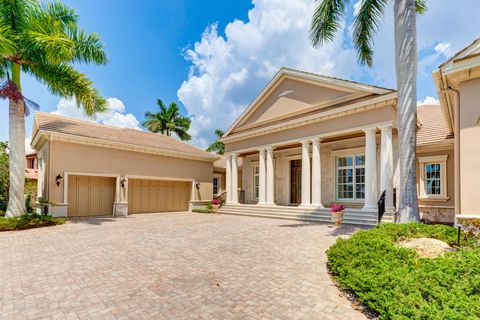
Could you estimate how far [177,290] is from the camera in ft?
14.0

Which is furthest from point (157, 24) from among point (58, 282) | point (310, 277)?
point (310, 277)

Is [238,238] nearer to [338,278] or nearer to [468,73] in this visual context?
[338,278]

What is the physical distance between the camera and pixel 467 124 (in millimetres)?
7082

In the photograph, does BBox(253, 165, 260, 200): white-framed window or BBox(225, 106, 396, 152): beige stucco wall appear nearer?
BBox(225, 106, 396, 152): beige stucco wall

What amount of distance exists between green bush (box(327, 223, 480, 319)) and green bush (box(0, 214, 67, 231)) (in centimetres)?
1174

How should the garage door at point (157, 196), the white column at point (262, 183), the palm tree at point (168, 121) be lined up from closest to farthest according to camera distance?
the white column at point (262, 183) < the garage door at point (157, 196) < the palm tree at point (168, 121)

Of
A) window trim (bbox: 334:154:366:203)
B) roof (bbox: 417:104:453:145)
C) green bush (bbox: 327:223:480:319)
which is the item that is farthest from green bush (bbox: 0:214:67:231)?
roof (bbox: 417:104:453:145)

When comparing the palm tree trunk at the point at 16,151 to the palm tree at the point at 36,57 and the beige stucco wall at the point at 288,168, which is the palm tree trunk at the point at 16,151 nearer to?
the palm tree at the point at 36,57

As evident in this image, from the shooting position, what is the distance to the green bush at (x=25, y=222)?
1015 cm

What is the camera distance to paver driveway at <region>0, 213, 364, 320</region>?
3613 millimetres

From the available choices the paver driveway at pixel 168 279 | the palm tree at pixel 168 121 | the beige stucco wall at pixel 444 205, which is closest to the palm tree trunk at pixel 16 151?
the paver driveway at pixel 168 279

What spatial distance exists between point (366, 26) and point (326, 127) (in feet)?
15.9

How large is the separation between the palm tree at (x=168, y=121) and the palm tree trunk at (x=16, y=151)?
22.0 meters

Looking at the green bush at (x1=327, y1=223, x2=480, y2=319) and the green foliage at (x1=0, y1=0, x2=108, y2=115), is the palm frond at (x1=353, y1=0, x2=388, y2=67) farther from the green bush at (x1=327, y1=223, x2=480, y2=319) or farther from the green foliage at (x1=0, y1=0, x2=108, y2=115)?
the green foliage at (x1=0, y1=0, x2=108, y2=115)
